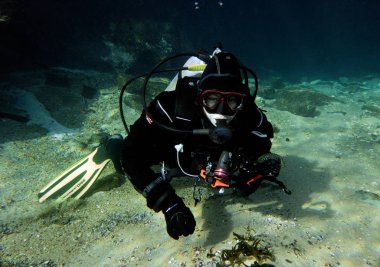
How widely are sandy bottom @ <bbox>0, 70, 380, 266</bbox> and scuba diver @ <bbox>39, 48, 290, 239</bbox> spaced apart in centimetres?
49

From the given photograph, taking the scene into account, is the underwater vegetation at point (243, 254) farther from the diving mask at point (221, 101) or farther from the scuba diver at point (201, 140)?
the diving mask at point (221, 101)

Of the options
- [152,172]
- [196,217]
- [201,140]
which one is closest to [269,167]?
[201,140]

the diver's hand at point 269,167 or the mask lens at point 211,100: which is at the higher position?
the mask lens at point 211,100

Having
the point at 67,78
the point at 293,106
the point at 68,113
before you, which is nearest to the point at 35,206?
the point at 68,113

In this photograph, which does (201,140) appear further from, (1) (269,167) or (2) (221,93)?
(1) (269,167)

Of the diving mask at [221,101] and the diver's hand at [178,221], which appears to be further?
the diving mask at [221,101]

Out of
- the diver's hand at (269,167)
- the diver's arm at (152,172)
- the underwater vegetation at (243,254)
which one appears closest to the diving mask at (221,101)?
the diver's arm at (152,172)

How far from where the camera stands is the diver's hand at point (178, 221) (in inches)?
105

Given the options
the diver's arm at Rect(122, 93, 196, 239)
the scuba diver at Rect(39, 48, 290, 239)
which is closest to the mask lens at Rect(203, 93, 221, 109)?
the scuba diver at Rect(39, 48, 290, 239)

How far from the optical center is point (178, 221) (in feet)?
8.80

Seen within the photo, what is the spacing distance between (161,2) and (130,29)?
528cm

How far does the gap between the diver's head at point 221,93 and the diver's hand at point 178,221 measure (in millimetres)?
1019

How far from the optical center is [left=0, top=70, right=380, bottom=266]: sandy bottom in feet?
9.56

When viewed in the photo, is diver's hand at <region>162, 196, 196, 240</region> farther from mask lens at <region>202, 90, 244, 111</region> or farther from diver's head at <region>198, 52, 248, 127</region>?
mask lens at <region>202, 90, 244, 111</region>
